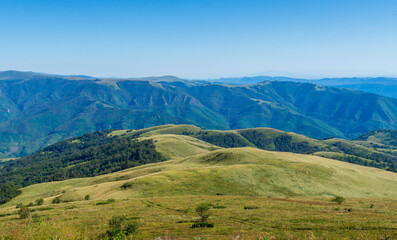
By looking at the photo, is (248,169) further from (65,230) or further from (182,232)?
(65,230)

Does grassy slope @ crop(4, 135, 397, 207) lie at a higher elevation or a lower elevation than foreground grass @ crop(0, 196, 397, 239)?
lower

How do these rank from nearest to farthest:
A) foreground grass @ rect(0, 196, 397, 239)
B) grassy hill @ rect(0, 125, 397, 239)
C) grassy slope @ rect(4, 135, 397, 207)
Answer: foreground grass @ rect(0, 196, 397, 239) < grassy hill @ rect(0, 125, 397, 239) < grassy slope @ rect(4, 135, 397, 207)

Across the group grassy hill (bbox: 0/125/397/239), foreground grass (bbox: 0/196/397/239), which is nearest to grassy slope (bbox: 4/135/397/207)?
grassy hill (bbox: 0/125/397/239)

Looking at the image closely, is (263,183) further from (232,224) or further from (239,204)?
(232,224)

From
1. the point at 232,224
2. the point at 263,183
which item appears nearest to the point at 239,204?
the point at 232,224

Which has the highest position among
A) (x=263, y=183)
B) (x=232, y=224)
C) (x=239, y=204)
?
(x=232, y=224)

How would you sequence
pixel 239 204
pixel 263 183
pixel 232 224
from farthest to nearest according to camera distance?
pixel 263 183 → pixel 239 204 → pixel 232 224

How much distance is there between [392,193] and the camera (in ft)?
306

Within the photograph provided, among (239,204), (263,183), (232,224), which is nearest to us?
(232,224)

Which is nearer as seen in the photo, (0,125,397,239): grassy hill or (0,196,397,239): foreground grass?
(0,196,397,239): foreground grass

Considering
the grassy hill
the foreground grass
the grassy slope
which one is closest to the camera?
the foreground grass

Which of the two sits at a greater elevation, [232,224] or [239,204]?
[232,224]

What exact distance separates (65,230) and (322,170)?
11657cm

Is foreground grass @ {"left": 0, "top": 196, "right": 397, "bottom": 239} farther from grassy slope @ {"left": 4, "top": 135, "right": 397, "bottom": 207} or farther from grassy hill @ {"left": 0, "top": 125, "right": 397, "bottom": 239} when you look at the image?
grassy slope @ {"left": 4, "top": 135, "right": 397, "bottom": 207}
